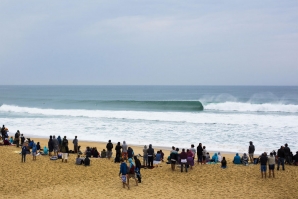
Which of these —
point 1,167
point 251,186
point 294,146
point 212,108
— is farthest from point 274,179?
point 212,108

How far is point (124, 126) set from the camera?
1187 inches

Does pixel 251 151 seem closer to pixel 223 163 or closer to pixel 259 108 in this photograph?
pixel 223 163

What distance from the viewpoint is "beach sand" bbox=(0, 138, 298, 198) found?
38.6ft

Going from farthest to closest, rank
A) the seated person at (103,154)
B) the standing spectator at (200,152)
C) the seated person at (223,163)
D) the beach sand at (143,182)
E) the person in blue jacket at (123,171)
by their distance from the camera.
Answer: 1. the seated person at (103,154)
2. the standing spectator at (200,152)
3. the seated person at (223,163)
4. the person in blue jacket at (123,171)
5. the beach sand at (143,182)

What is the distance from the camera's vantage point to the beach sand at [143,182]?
11.8m

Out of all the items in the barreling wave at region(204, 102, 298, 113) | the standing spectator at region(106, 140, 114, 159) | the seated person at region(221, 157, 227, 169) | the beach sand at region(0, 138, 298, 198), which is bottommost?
the beach sand at region(0, 138, 298, 198)

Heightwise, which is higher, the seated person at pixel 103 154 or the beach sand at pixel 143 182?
the seated person at pixel 103 154

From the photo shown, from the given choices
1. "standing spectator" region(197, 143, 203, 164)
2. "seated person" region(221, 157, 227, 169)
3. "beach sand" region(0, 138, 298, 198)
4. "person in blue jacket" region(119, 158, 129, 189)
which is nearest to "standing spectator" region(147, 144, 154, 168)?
"beach sand" region(0, 138, 298, 198)

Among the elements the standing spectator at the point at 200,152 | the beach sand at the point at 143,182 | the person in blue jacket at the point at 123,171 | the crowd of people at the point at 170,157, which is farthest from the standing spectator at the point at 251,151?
the person in blue jacket at the point at 123,171

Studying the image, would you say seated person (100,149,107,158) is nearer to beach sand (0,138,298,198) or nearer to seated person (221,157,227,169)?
beach sand (0,138,298,198)

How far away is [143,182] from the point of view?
43.4 ft

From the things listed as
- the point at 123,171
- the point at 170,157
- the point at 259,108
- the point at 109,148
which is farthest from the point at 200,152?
the point at 259,108

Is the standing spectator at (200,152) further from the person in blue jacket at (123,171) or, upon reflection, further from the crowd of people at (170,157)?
the person in blue jacket at (123,171)

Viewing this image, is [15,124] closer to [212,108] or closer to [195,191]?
[195,191]
